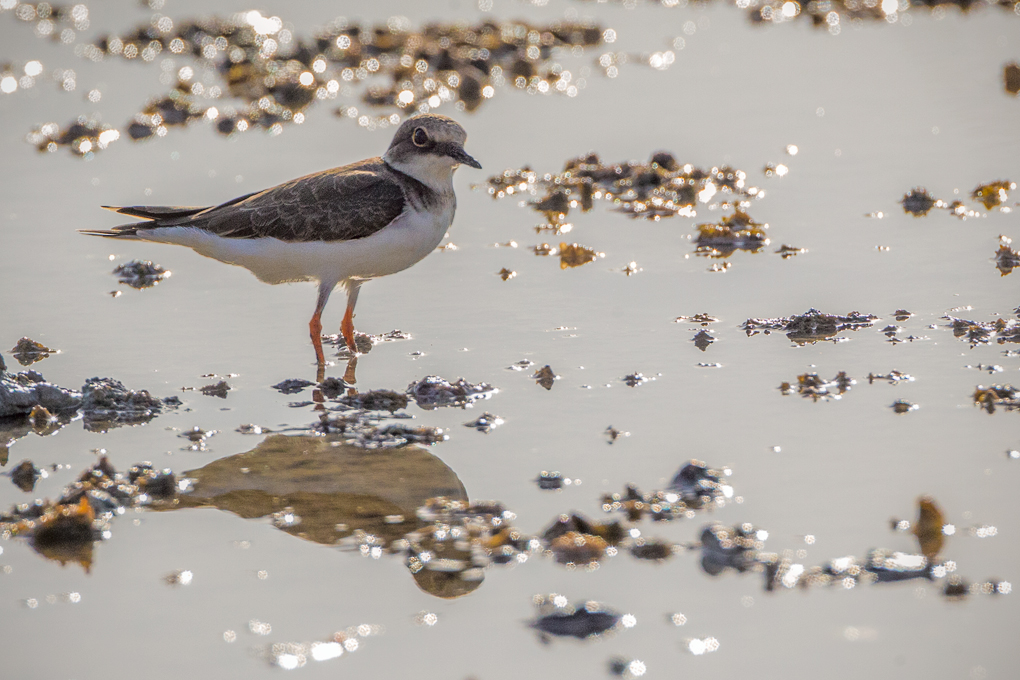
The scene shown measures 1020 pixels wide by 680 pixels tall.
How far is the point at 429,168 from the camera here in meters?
7.85

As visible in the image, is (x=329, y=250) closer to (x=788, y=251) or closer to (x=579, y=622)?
(x=788, y=251)

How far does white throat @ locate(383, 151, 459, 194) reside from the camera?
7812 millimetres

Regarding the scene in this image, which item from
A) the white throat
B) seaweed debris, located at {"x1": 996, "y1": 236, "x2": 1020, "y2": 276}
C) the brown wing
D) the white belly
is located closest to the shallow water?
seaweed debris, located at {"x1": 996, "y1": 236, "x2": 1020, "y2": 276}

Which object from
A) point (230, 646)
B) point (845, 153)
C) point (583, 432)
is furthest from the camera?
point (845, 153)

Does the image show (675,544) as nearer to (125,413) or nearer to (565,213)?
(125,413)

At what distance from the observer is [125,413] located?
668 centimetres

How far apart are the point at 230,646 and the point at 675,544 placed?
1.98 metres

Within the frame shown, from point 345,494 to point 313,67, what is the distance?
10.5m

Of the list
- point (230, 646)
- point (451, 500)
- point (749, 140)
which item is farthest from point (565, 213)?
point (230, 646)

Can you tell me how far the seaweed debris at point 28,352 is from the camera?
750cm

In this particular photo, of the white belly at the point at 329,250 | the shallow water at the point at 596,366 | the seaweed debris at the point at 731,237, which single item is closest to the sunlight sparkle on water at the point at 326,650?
the shallow water at the point at 596,366

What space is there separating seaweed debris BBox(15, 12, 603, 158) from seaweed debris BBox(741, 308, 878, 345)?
6467 mm

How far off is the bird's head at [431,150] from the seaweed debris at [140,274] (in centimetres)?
244

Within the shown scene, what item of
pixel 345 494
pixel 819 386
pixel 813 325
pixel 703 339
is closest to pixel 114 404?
pixel 345 494
